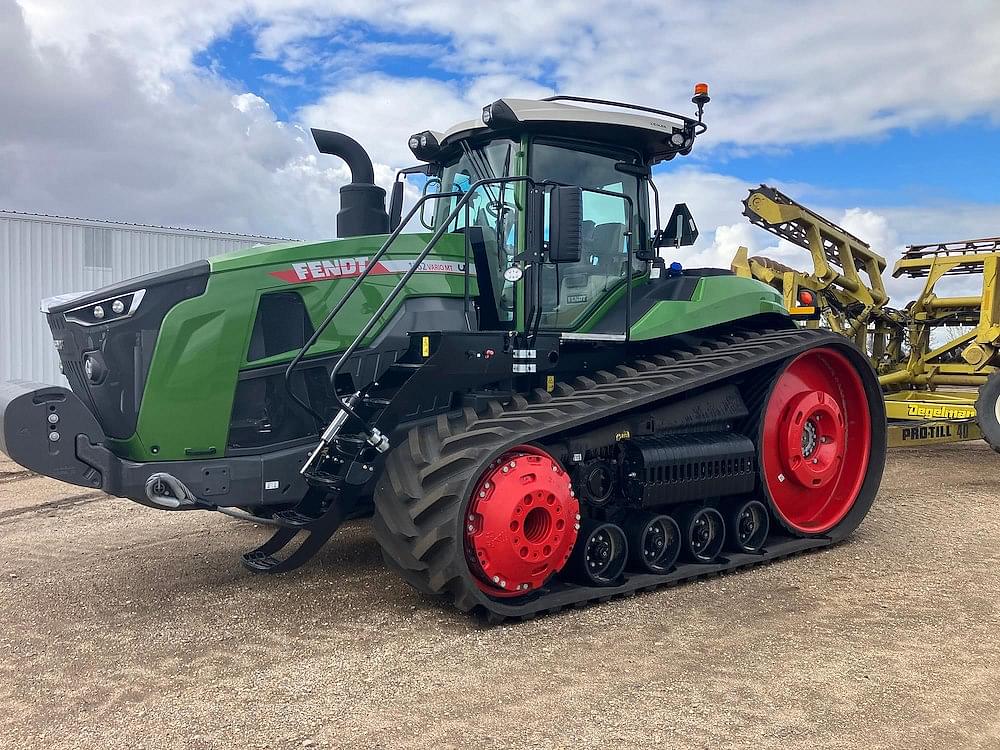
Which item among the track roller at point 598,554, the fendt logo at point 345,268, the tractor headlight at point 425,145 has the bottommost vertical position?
the track roller at point 598,554

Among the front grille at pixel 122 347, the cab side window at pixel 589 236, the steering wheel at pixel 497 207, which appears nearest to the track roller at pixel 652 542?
the cab side window at pixel 589 236

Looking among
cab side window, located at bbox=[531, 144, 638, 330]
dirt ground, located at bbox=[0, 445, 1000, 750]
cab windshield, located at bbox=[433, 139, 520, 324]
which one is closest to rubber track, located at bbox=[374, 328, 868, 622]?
dirt ground, located at bbox=[0, 445, 1000, 750]

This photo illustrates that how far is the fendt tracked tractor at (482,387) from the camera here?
4.66 metres

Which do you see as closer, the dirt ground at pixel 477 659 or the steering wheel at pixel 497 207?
the dirt ground at pixel 477 659

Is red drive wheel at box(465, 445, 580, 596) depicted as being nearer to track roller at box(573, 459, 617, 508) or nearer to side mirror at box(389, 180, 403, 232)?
track roller at box(573, 459, 617, 508)

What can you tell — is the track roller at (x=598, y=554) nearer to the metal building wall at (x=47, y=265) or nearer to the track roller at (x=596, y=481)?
the track roller at (x=596, y=481)

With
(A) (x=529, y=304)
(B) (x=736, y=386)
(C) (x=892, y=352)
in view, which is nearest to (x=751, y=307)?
(B) (x=736, y=386)

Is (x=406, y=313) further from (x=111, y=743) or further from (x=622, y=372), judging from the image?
(x=111, y=743)

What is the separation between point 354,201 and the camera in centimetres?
600

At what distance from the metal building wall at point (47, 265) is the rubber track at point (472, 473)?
471 inches

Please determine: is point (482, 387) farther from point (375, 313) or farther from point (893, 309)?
point (893, 309)

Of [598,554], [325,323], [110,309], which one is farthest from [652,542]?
[110,309]

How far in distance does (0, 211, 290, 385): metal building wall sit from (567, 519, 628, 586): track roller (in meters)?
12.3

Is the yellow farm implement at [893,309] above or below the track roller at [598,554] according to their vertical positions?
above
